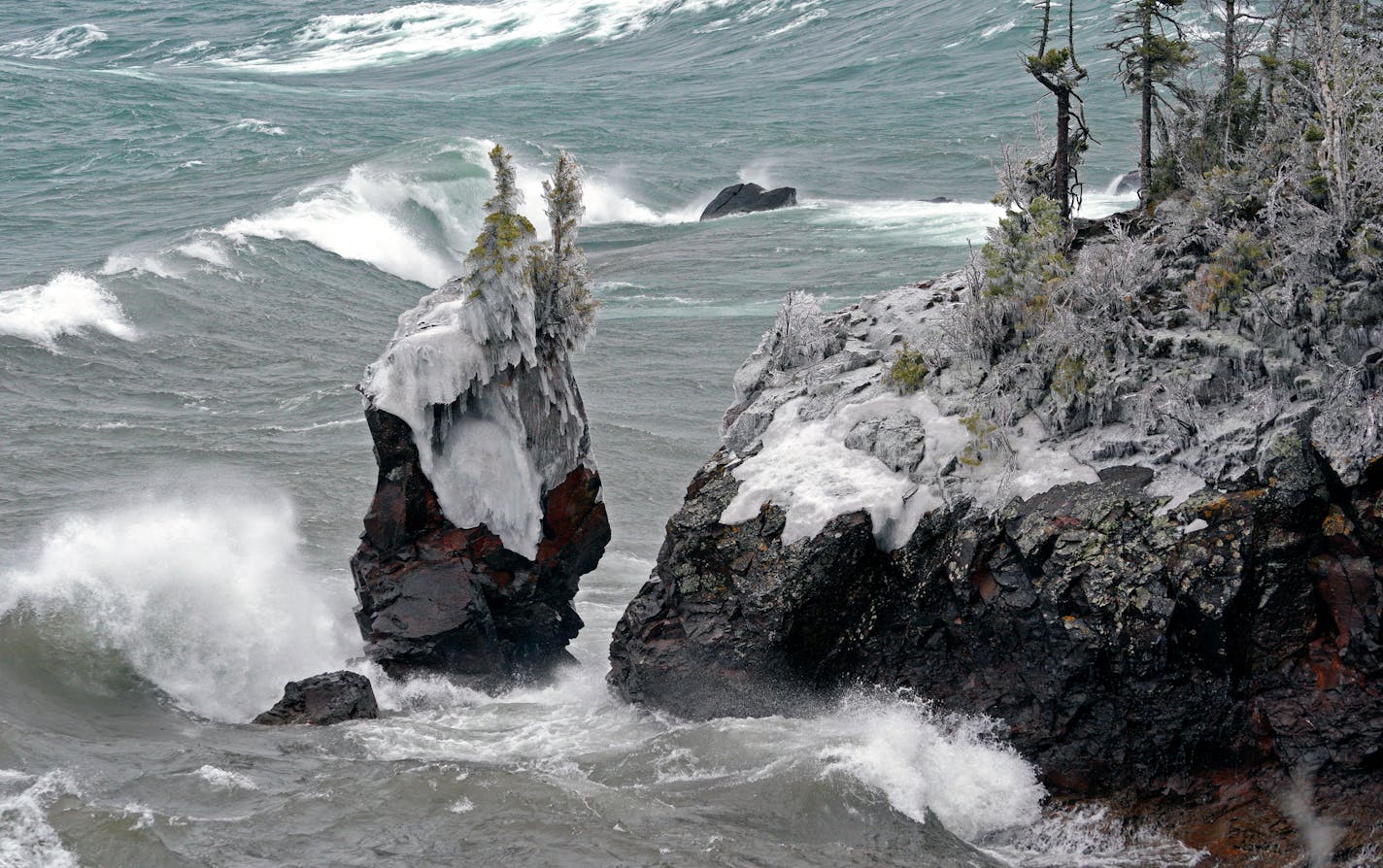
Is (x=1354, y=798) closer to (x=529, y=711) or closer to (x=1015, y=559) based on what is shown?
(x=1015, y=559)

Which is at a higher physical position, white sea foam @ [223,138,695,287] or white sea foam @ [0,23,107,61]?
white sea foam @ [0,23,107,61]

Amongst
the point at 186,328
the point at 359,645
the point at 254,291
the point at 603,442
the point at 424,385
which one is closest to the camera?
the point at 424,385

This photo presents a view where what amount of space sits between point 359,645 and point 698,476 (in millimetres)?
5137

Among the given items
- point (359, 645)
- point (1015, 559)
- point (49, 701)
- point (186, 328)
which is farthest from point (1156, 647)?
point (186, 328)

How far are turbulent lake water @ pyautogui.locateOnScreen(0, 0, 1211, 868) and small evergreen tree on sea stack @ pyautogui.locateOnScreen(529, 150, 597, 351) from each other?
152 inches

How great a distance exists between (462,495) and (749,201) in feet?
109

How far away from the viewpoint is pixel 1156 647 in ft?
34.6

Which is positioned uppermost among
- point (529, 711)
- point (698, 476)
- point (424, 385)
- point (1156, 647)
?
point (424, 385)

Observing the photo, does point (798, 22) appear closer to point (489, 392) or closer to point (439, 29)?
point (439, 29)

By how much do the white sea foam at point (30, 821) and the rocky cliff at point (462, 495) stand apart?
160 inches

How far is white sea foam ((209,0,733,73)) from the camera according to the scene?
286 ft

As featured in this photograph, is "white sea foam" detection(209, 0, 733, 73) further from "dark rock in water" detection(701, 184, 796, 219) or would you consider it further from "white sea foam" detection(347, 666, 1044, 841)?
"white sea foam" detection(347, 666, 1044, 841)

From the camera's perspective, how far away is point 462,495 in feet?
48.3

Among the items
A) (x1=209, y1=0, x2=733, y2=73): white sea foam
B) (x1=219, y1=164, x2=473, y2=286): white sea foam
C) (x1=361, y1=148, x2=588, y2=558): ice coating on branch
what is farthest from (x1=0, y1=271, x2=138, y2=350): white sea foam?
(x1=209, y1=0, x2=733, y2=73): white sea foam
